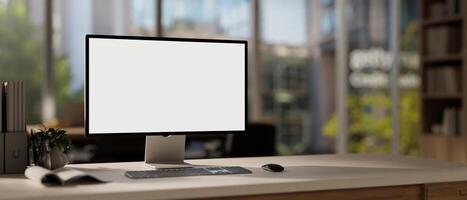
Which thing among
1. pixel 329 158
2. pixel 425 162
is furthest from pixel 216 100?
pixel 425 162

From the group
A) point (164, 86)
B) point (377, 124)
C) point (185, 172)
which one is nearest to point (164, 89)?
point (164, 86)

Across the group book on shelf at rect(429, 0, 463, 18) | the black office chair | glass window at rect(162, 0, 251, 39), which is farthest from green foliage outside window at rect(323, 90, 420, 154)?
the black office chair

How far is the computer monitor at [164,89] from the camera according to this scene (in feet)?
7.02

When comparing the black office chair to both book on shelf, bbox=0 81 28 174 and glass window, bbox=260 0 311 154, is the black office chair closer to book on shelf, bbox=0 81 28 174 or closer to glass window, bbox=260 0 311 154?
glass window, bbox=260 0 311 154

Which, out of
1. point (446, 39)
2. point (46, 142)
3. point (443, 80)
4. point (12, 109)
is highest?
point (446, 39)

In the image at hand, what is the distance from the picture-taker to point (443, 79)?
597 cm

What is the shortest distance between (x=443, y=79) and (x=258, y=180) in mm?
4478

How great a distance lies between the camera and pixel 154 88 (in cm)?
221

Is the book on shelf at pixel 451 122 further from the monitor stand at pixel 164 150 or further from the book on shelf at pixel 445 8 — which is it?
the monitor stand at pixel 164 150

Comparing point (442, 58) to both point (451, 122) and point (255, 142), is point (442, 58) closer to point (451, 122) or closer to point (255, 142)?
point (451, 122)

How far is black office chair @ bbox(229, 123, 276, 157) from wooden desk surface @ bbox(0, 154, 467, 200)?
6.92 ft

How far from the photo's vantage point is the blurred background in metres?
5.72

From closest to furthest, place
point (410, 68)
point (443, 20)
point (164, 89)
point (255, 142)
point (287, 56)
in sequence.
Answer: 1. point (164, 89)
2. point (255, 142)
3. point (443, 20)
4. point (287, 56)
5. point (410, 68)

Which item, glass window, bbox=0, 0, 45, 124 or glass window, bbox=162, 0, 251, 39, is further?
glass window, bbox=162, 0, 251, 39
